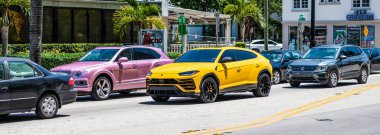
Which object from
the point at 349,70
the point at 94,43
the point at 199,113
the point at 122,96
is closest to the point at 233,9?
the point at 94,43

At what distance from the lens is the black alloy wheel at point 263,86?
2017cm

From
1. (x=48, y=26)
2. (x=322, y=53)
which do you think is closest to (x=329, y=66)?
(x=322, y=53)

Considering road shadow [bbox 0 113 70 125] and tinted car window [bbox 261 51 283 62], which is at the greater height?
tinted car window [bbox 261 51 283 62]

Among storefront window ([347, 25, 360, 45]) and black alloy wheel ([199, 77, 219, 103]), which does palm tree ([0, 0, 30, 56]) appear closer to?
black alloy wheel ([199, 77, 219, 103])

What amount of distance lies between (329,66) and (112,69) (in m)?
8.00

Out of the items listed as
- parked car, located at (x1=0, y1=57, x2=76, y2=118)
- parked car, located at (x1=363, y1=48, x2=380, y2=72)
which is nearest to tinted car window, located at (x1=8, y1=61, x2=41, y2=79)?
parked car, located at (x1=0, y1=57, x2=76, y2=118)

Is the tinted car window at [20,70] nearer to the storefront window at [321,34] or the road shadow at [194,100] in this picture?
the road shadow at [194,100]

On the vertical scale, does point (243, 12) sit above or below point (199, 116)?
above

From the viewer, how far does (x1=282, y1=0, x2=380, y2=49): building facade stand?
59.9 m

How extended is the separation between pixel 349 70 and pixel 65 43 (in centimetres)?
1542

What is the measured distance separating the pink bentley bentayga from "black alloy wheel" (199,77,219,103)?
3.45 m

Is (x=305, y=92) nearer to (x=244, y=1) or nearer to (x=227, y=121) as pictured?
(x=227, y=121)

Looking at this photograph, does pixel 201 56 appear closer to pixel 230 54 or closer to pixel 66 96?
pixel 230 54

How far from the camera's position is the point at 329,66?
24406mm
